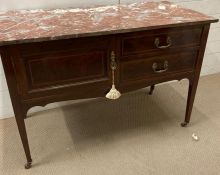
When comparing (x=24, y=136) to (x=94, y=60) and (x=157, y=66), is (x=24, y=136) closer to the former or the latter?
(x=94, y=60)

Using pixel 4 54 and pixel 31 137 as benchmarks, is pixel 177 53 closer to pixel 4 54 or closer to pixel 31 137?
pixel 4 54

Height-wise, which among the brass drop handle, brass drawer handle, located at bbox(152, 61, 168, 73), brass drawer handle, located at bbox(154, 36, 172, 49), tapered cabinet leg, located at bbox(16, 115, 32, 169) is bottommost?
tapered cabinet leg, located at bbox(16, 115, 32, 169)

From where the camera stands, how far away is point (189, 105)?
5.28 feet

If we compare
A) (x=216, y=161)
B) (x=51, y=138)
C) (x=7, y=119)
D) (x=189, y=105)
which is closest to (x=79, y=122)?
(x=51, y=138)

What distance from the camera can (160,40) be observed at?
1253mm

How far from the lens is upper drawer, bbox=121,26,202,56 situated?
1192 mm

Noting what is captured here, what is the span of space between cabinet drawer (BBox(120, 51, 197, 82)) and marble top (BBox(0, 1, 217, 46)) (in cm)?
19

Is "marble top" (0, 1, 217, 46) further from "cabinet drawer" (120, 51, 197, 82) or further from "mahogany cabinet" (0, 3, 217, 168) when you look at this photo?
"cabinet drawer" (120, 51, 197, 82)

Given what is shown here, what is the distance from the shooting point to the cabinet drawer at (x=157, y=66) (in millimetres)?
1268

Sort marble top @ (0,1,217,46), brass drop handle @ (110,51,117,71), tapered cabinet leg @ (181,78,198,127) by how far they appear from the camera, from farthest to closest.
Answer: tapered cabinet leg @ (181,78,198,127) < brass drop handle @ (110,51,117,71) < marble top @ (0,1,217,46)

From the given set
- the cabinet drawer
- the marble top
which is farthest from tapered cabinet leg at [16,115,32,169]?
the cabinet drawer

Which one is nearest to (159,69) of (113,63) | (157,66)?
(157,66)

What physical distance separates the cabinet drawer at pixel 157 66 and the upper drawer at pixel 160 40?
0.18 ft

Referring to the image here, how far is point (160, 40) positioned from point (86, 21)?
383mm
